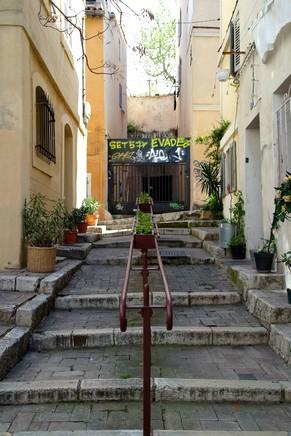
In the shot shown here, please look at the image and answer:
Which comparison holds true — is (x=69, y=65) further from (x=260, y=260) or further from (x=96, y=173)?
(x=260, y=260)

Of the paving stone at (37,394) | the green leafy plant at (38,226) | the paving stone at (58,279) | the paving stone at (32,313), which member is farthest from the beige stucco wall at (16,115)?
the paving stone at (37,394)

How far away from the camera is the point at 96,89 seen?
15148mm

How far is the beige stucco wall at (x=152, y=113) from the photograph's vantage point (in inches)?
966

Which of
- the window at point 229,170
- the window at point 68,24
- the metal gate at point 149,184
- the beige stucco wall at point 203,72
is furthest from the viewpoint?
the metal gate at point 149,184

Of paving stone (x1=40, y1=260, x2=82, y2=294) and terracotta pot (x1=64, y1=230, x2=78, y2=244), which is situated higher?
terracotta pot (x1=64, y1=230, x2=78, y2=244)

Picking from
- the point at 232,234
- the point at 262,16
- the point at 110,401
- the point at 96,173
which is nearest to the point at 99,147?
the point at 96,173

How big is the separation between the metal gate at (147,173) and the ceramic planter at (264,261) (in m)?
9.66

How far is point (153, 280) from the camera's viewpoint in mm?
6949

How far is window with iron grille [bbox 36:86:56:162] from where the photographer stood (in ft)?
24.9

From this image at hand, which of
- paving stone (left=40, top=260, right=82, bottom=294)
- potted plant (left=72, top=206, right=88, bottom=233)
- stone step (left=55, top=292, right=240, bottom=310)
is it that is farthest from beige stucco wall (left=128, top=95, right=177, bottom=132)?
stone step (left=55, top=292, right=240, bottom=310)

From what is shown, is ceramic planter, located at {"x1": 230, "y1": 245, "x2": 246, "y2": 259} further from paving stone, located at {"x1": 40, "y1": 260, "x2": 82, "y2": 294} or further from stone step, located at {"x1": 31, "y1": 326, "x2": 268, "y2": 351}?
stone step, located at {"x1": 31, "y1": 326, "x2": 268, "y2": 351}

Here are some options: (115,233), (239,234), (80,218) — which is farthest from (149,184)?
(239,234)

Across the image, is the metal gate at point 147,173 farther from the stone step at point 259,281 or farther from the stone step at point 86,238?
the stone step at point 259,281

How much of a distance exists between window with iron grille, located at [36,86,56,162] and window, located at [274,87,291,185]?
359cm
